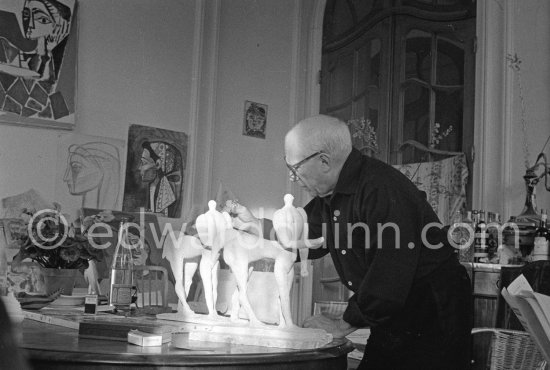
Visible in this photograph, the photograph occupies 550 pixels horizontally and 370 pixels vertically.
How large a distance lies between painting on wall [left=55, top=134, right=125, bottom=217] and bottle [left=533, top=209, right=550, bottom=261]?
2.60m

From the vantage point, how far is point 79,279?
13.0 feet

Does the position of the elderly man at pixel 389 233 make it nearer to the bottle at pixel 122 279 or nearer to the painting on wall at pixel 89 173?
the bottle at pixel 122 279

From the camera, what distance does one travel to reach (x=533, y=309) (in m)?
1.31

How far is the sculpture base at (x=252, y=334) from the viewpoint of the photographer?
1535 millimetres

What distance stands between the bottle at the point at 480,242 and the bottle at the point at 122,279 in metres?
1.80

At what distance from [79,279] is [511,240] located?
2.42 meters

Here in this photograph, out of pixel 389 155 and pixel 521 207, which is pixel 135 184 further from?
pixel 521 207

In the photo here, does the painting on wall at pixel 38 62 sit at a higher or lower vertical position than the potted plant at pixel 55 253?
higher

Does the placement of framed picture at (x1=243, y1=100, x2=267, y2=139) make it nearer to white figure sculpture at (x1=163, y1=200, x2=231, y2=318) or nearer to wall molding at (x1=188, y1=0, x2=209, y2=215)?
wall molding at (x1=188, y1=0, x2=209, y2=215)

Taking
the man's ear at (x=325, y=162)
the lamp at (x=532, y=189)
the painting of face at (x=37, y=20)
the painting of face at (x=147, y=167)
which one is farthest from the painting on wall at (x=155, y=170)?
the man's ear at (x=325, y=162)

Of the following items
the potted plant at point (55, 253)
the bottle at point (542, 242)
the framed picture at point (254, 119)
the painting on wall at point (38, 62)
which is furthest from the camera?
the framed picture at point (254, 119)

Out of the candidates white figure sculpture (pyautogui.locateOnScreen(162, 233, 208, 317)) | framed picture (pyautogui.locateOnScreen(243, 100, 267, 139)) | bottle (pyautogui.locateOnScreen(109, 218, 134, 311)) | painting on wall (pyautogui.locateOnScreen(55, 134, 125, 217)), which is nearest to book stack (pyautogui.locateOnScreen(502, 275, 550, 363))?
white figure sculpture (pyautogui.locateOnScreen(162, 233, 208, 317))

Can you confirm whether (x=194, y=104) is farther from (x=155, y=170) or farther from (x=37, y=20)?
(x=37, y=20)

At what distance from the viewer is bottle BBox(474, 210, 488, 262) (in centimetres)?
337
